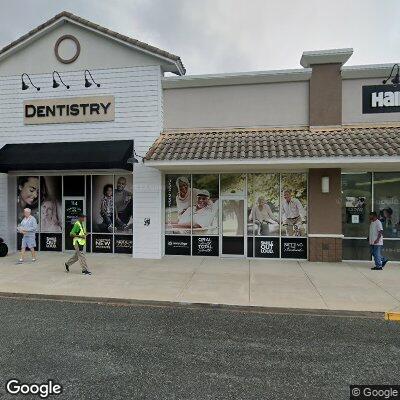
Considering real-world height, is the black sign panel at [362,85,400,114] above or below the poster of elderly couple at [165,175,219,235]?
above

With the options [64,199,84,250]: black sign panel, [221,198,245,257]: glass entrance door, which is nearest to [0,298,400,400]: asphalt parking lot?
[221,198,245,257]: glass entrance door

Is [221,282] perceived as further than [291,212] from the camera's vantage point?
No

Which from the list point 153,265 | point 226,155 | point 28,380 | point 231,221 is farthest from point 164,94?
point 28,380

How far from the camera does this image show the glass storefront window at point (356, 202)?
11.4 metres

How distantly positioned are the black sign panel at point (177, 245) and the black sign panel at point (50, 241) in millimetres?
4524

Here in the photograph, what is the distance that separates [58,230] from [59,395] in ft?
34.1

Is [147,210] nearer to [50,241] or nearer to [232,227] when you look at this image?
[232,227]

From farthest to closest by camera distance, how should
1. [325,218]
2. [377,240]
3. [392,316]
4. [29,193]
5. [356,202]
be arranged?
[29,193]
[356,202]
[325,218]
[377,240]
[392,316]

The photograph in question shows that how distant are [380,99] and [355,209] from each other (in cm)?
390

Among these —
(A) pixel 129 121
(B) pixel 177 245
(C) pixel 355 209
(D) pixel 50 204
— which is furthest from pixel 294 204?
(D) pixel 50 204

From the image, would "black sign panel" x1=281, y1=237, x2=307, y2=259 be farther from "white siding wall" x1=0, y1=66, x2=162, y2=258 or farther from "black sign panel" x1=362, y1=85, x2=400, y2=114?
"black sign panel" x1=362, y1=85, x2=400, y2=114

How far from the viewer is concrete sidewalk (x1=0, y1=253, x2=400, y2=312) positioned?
7156 mm

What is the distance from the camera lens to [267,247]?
11.9 metres

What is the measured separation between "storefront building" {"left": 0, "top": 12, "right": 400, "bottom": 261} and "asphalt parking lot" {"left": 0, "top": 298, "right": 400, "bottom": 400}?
5525 millimetres
